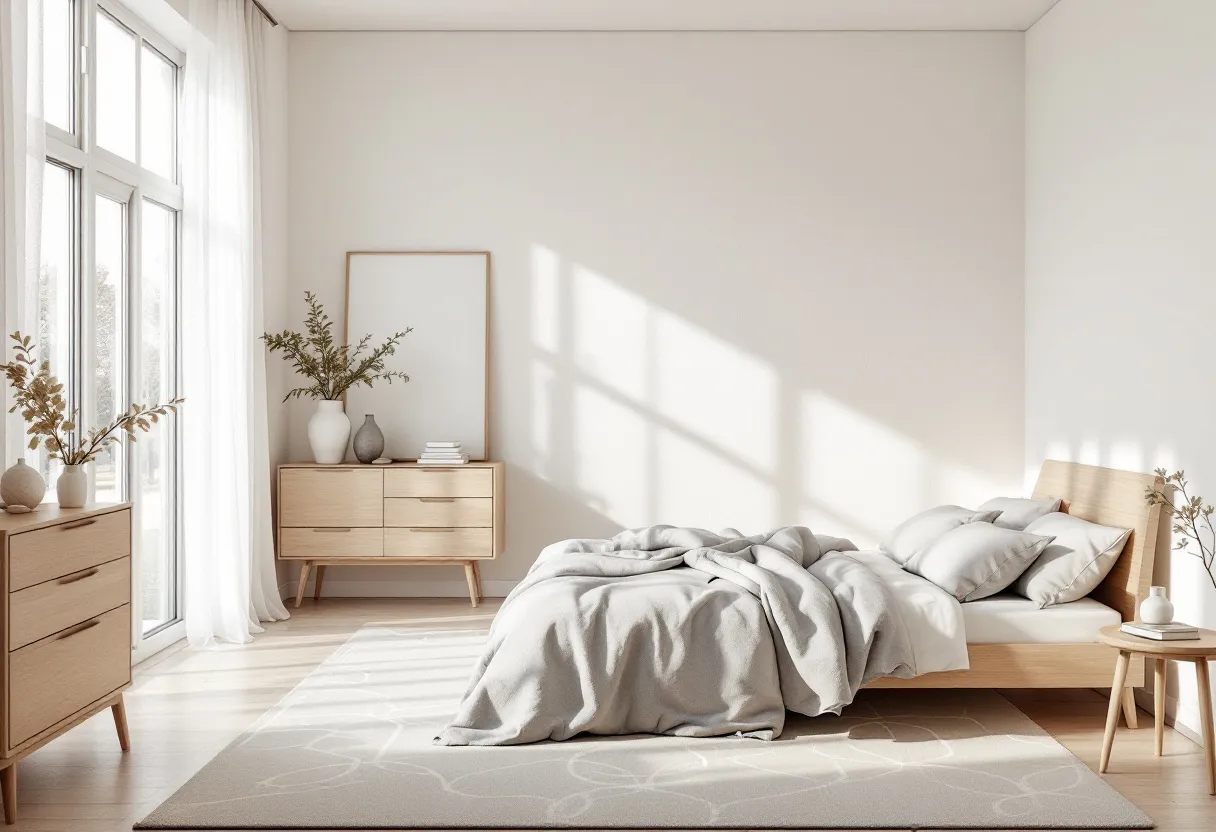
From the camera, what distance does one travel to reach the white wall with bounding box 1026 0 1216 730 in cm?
388

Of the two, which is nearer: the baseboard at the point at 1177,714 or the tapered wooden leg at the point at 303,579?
the baseboard at the point at 1177,714

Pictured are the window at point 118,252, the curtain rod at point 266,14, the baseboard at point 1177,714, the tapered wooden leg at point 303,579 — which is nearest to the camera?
the baseboard at point 1177,714

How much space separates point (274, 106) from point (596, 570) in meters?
3.63

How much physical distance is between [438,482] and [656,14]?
2.86 meters

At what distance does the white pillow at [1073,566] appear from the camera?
12.8 ft

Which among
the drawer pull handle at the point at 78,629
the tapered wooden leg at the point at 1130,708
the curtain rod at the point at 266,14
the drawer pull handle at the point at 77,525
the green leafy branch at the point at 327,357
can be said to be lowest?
the tapered wooden leg at the point at 1130,708

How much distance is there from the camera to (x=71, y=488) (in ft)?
10.5

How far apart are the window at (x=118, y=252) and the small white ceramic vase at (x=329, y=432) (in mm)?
873

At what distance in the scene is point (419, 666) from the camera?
454 cm

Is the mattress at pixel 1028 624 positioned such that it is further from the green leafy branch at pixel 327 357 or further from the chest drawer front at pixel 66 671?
the green leafy branch at pixel 327 357

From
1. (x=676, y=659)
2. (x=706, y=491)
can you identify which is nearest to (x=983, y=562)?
(x=676, y=659)

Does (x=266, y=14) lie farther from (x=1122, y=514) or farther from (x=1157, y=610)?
(x=1157, y=610)

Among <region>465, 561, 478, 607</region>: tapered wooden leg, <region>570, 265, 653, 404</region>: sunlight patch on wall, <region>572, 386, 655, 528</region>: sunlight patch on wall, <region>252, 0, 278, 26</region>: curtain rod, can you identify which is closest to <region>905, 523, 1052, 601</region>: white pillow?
<region>572, 386, 655, 528</region>: sunlight patch on wall

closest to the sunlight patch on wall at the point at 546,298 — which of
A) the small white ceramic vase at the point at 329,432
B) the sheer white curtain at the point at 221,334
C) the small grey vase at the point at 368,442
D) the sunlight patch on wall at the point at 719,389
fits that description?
the sunlight patch on wall at the point at 719,389
